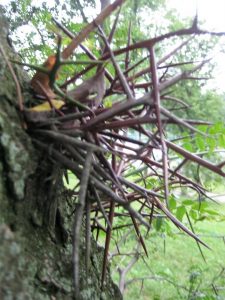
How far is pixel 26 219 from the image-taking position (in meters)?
0.55

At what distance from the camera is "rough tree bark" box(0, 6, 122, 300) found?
494 mm

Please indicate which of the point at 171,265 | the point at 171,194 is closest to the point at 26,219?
the point at 171,194

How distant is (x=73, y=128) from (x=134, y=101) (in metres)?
0.11

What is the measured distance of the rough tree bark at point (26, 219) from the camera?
494 mm

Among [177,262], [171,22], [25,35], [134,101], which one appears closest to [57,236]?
[134,101]

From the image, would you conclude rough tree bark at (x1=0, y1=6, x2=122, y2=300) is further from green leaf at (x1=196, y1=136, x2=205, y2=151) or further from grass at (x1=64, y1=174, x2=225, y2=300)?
grass at (x1=64, y1=174, x2=225, y2=300)

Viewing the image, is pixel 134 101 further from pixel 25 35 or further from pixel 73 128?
pixel 25 35

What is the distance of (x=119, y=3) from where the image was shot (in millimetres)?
518

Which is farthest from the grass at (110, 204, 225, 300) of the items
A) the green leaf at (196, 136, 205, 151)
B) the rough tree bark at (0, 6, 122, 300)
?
the rough tree bark at (0, 6, 122, 300)

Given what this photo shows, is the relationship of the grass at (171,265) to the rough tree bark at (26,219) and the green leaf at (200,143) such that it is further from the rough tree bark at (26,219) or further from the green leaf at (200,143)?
the rough tree bark at (26,219)

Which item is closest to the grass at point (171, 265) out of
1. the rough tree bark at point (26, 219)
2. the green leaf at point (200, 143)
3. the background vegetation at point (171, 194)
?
the background vegetation at point (171, 194)

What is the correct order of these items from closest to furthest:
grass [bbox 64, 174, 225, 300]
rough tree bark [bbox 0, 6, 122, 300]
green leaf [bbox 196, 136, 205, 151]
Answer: rough tree bark [bbox 0, 6, 122, 300] < green leaf [bbox 196, 136, 205, 151] < grass [bbox 64, 174, 225, 300]

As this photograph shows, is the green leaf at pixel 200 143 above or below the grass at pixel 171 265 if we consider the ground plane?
below

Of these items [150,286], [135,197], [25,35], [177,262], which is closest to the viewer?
[135,197]
